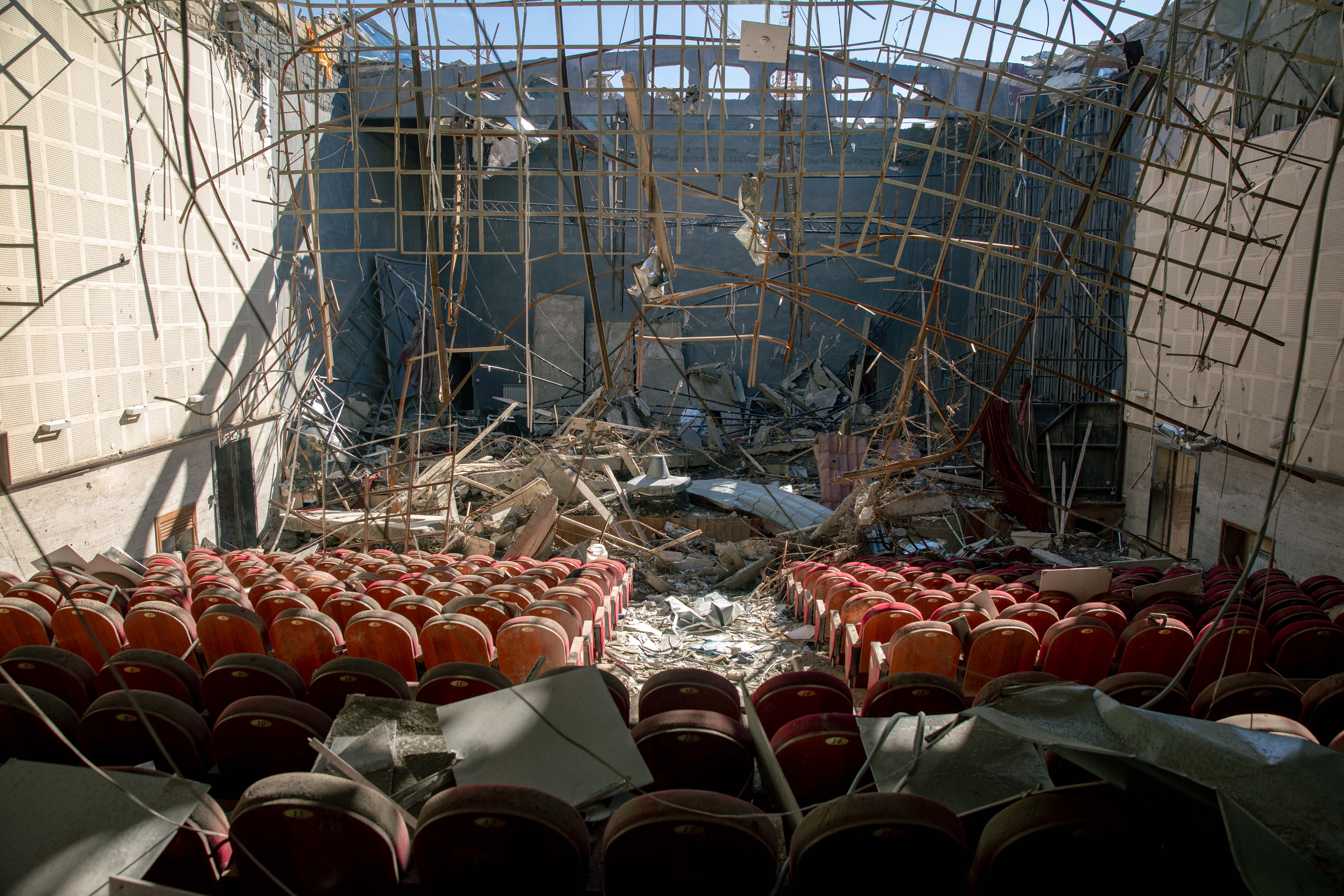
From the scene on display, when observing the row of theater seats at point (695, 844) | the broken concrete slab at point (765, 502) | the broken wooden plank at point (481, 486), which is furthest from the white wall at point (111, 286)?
the broken concrete slab at point (765, 502)

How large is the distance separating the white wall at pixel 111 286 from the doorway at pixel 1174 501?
10966mm

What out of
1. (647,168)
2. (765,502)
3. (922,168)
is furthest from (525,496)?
(922,168)

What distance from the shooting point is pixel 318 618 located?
14.1 feet

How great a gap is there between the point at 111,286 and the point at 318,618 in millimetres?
6739

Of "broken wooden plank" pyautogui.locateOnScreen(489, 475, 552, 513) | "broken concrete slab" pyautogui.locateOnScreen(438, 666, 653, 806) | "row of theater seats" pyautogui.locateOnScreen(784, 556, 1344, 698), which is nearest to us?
"broken concrete slab" pyautogui.locateOnScreen(438, 666, 653, 806)

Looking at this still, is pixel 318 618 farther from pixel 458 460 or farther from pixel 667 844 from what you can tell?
pixel 458 460

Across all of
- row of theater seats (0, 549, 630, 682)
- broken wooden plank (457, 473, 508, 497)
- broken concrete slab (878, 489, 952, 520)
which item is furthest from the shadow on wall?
broken concrete slab (878, 489, 952, 520)

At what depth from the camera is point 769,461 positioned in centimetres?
1609

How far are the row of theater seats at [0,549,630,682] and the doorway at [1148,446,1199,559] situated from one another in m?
8.60

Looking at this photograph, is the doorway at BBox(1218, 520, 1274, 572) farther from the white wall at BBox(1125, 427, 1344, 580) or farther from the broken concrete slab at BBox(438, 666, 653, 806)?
the broken concrete slab at BBox(438, 666, 653, 806)

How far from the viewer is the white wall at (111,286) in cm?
751

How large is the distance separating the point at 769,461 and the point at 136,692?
539 inches

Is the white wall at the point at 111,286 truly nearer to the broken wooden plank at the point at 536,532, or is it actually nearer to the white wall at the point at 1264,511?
the broken wooden plank at the point at 536,532

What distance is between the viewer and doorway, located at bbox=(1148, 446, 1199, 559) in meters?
10.8
